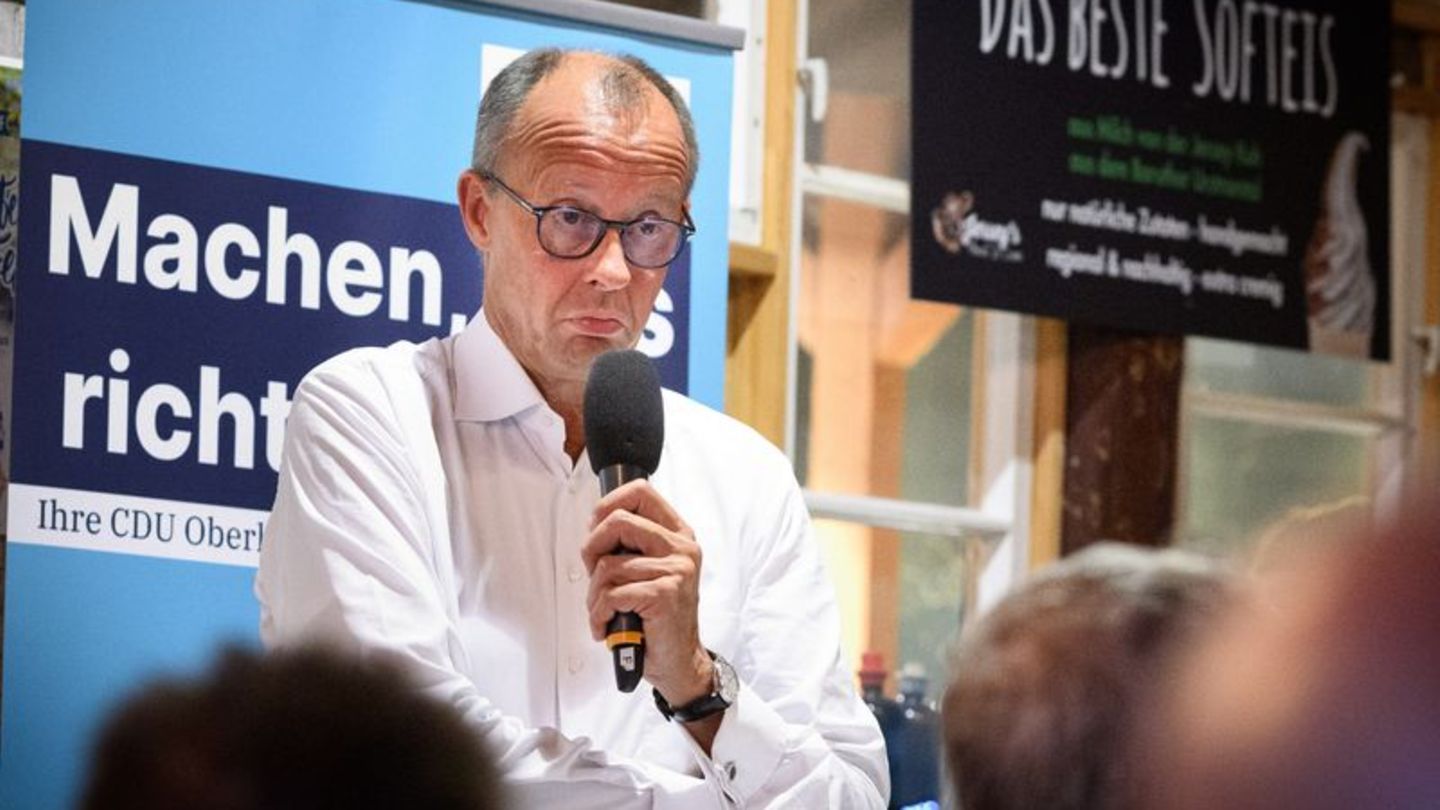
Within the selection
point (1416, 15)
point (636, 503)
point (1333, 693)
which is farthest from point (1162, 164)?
point (1333, 693)

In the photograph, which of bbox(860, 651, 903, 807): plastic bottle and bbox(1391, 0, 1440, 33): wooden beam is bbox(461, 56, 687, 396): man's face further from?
Answer: bbox(1391, 0, 1440, 33): wooden beam

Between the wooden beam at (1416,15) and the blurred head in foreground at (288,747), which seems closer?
the blurred head in foreground at (288,747)

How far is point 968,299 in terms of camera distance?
5.33 metres

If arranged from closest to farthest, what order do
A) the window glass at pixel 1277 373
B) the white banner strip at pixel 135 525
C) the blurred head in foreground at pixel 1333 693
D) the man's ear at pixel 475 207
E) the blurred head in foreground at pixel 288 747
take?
the blurred head in foreground at pixel 1333 693
the blurred head in foreground at pixel 288 747
the man's ear at pixel 475 207
the white banner strip at pixel 135 525
the window glass at pixel 1277 373

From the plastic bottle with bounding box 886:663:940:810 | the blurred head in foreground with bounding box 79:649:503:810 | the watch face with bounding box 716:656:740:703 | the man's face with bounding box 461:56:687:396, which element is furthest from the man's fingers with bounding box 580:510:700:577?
the plastic bottle with bounding box 886:663:940:810

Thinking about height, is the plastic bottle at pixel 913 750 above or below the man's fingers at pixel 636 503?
below

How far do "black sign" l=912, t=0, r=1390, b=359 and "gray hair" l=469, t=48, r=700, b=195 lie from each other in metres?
Result: 2.35

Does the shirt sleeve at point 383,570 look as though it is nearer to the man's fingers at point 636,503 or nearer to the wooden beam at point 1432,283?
the man's fingers at point 636,503

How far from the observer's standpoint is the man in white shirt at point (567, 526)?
2.49 m

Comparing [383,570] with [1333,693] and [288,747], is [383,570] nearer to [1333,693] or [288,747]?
[288,747]

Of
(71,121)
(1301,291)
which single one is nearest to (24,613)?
(71,121)

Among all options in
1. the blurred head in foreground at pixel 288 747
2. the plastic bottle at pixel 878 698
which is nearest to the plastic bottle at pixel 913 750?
the plastic bottle at pixel 878 698

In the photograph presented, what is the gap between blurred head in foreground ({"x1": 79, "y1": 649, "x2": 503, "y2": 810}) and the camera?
0.88 metres

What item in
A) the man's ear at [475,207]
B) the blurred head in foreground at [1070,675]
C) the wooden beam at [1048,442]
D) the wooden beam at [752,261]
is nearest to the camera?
the blurred head in foreground at [1070,675]
